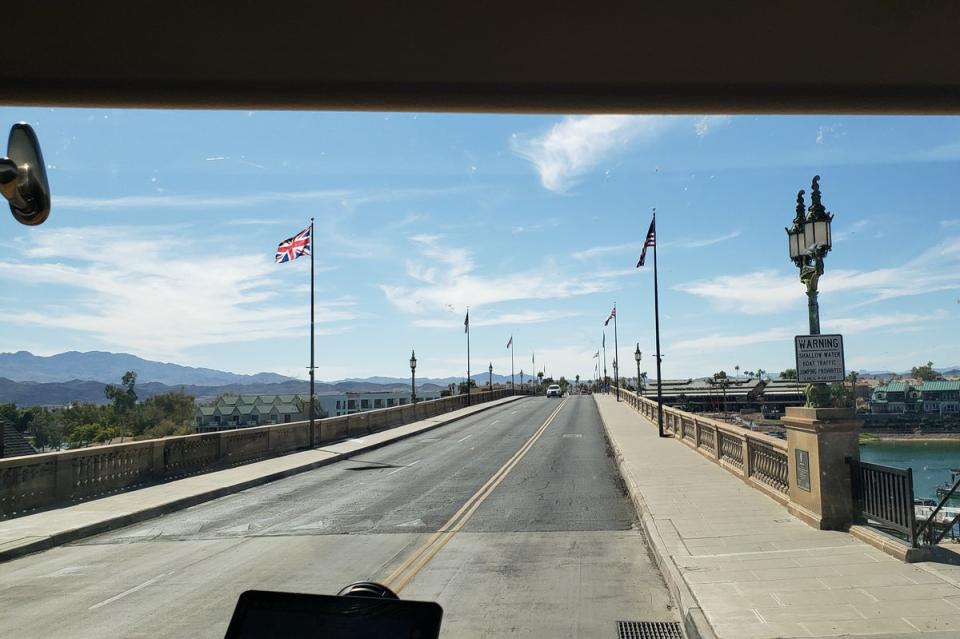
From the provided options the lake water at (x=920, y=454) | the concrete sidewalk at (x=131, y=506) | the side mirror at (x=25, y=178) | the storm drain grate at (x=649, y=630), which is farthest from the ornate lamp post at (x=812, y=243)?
the lake water at (x=920, y=454)

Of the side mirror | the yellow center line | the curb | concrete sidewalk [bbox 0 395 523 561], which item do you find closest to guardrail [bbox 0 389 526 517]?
concrete sidewalk [bbox 0 395 523 561]

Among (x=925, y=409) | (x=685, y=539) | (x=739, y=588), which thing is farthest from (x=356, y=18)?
(x=925, y=409)

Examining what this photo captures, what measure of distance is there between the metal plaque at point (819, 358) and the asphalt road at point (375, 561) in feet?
12.8

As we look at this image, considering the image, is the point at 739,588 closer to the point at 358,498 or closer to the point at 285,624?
the point at 285,624

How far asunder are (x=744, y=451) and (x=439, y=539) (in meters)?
7.97

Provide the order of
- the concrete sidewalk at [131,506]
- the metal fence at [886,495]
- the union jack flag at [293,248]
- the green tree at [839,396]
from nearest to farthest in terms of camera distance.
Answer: the metal fence at [886,495] < the green tree at [839,396] < the concrete sidewalk at [131,506] < the union jack flag at [293,248]

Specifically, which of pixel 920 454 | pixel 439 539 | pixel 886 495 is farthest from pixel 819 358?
pixel 920 454

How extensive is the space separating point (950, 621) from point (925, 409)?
83.3 m

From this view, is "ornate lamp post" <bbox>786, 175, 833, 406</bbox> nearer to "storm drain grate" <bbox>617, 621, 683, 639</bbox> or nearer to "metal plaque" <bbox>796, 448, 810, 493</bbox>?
"metal plaque" <bbox>796, 448, 810, 493</bbox>

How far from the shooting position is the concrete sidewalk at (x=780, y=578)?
644 cm

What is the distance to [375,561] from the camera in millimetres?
10133

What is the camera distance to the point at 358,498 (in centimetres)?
1648

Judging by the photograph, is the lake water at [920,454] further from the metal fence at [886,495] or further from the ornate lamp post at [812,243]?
the metal fence at [886,495]

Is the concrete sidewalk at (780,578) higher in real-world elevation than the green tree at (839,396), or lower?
lower
